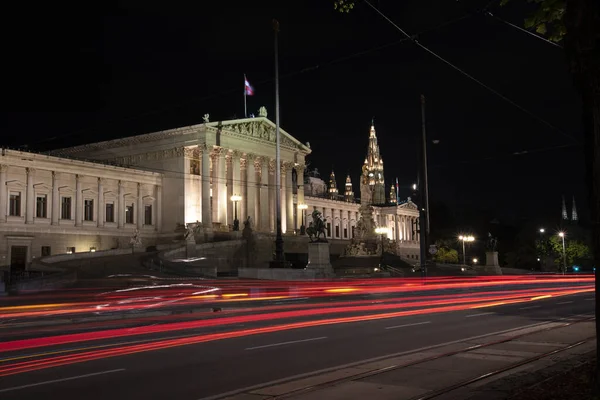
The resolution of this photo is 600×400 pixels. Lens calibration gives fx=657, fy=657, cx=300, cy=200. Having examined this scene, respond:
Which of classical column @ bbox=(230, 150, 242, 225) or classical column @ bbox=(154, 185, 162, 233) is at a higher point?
classical column @ bbox=(230, 150, 242, 225)

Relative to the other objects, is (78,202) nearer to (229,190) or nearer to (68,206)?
(68,206)

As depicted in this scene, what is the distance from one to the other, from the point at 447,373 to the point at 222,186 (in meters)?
72.8

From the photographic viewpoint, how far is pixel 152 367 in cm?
1229

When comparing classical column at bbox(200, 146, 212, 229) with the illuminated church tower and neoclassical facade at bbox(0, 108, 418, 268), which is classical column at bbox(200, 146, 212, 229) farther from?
the illuminated church tower

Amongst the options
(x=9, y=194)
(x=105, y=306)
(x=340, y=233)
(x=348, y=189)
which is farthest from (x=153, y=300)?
(x=348, y=189)

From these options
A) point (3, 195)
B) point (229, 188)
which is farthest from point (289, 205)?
point (3, 195)

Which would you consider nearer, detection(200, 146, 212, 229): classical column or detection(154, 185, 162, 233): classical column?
detection(200, 146, 212, 229): classical column

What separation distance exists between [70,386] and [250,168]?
253 ft

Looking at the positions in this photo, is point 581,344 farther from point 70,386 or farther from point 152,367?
point 70,386

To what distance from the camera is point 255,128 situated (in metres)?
86.7

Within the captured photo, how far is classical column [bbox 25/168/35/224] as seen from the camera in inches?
2625

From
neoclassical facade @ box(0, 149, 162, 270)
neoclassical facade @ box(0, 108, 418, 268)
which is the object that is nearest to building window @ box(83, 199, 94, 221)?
neoclassical facade @ box(0, 149, 162, 270)

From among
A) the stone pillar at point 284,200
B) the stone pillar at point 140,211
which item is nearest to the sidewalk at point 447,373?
the stone pillar at point 140,211

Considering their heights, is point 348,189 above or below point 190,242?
above
